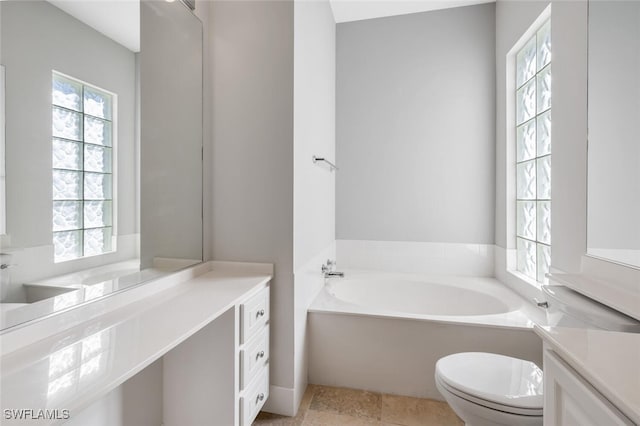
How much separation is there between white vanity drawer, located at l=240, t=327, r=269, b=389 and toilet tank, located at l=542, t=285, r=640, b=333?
1258 mm

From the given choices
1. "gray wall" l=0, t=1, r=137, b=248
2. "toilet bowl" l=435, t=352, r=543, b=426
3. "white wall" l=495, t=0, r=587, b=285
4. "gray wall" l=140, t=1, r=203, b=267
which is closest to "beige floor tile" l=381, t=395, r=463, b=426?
"toilet bowl" l=435, t=352, r=543, b=426

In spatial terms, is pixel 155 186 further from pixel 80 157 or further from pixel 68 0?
pixel 68 0

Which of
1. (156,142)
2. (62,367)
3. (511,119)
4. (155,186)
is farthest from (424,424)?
(511,119)

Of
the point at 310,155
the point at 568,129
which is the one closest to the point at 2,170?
the point at 310,155

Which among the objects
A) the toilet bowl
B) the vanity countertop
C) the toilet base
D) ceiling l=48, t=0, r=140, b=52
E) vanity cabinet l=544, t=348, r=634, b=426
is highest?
ceiling l=48, t=0, r=140, b=52

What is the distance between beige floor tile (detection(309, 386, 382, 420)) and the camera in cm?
167

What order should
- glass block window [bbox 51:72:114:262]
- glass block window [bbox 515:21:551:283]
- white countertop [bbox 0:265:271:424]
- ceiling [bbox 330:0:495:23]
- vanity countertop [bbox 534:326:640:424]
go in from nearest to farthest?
1. vanity countertop [bbox 534:326:640:424]
2. white countertop [bbox 0:265:271:424]
3. glass block window [bbox 51:72:114:262]
4. glass block window [bbox 515:21:551:283]
5. ceiling [bbox 330:0:495:23]

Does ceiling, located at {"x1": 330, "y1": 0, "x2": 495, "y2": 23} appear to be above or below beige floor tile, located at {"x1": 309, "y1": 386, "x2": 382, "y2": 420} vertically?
above

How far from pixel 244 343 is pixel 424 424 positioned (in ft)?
3.37

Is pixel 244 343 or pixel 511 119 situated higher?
pixel 511 119

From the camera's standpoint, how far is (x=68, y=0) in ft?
3.10

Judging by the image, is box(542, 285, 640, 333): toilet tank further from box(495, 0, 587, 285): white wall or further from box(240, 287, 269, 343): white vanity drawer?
box(240, 287, 269, 343): white vanity drawer

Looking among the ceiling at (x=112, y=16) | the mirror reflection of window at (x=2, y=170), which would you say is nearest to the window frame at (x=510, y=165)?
the ceiling at (x=112, y=16)

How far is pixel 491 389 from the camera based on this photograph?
117 centimetres
